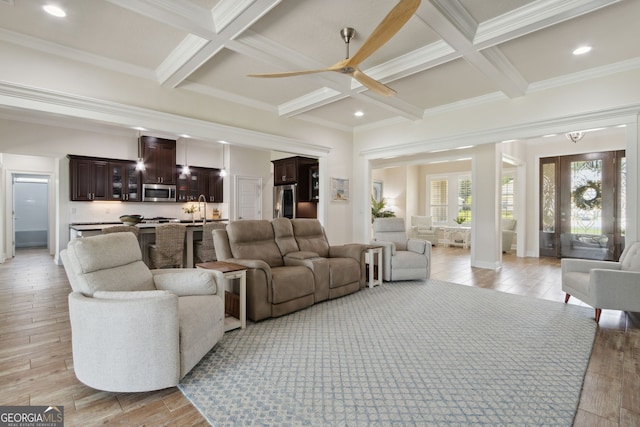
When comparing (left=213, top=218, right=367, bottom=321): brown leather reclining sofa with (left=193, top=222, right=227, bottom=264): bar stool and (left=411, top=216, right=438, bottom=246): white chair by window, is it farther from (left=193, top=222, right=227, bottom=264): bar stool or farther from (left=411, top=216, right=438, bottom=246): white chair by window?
(left=411, top=216, right=438, bottom=246): white chair by window

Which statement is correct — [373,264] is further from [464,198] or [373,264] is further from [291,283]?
[464,198]

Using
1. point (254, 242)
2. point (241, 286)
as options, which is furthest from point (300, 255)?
point (241, 286)

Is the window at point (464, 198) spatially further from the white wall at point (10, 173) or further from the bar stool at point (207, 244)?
the white wall at point (10, 173)

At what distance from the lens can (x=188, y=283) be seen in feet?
8.70

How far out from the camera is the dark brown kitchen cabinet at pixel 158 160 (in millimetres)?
7258

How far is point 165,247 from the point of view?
15.9ft

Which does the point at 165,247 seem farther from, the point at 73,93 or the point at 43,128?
the point at 43,128

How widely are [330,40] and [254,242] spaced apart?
2440mm

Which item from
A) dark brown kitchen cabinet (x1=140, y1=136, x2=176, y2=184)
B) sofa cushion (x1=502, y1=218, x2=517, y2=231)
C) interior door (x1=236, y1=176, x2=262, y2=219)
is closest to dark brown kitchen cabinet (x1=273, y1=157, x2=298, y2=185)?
interior door (x1=236, y1=176, x2=262, y2=219)

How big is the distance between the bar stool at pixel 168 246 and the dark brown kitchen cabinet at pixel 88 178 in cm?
283

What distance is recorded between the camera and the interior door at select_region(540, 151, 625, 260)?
670cm

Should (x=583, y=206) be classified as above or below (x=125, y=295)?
above

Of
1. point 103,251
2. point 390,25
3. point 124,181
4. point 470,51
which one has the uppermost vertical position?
point 470,51

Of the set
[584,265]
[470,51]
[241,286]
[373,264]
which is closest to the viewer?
[241,286]
